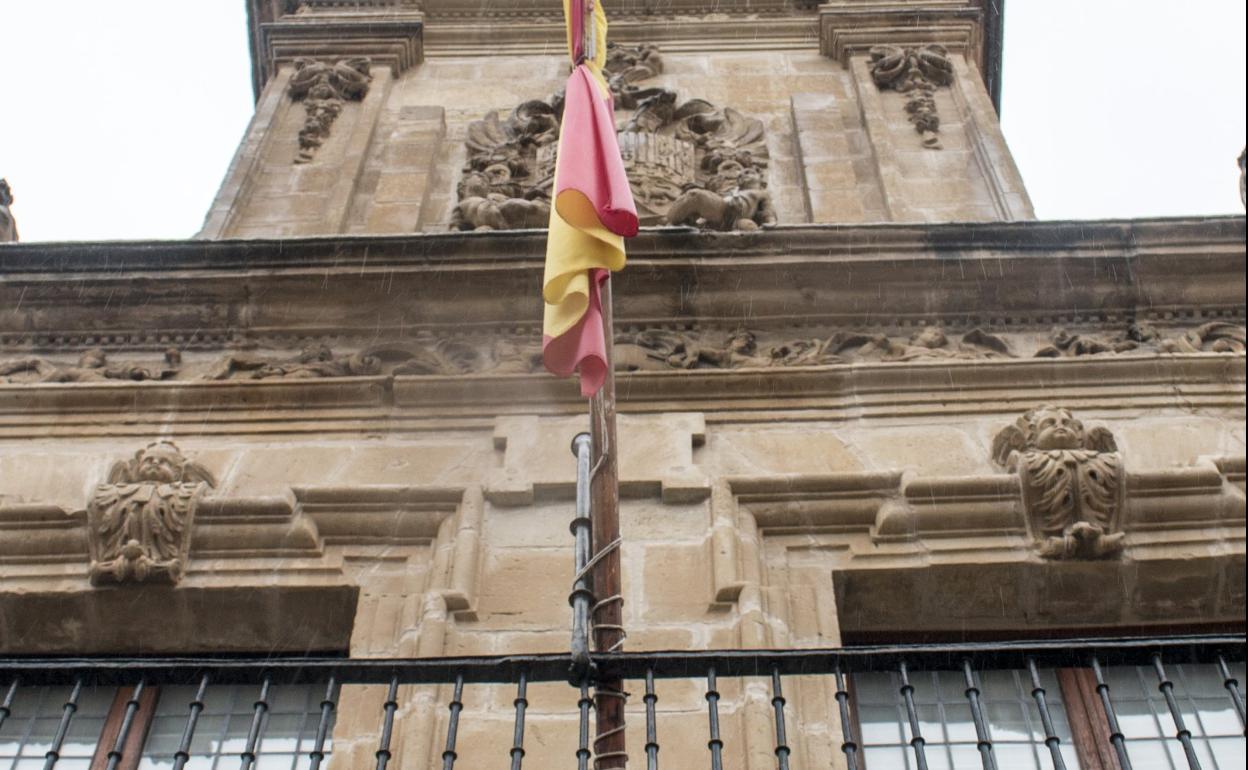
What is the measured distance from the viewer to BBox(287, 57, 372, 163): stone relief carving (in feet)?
28.0

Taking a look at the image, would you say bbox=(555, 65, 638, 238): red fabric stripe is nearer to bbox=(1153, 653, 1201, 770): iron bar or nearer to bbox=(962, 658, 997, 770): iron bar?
bbox=(962, 658, 997, 770): iron bar

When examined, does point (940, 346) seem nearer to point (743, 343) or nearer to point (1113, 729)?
point (743, 343)

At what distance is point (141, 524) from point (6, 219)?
9.30ft

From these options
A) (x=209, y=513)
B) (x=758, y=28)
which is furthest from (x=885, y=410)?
(x=758, y=28)

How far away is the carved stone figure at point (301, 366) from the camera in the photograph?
6215 millimetres

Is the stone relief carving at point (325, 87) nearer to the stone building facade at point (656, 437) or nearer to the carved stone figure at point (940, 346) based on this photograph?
the stone building facade at point (656, 437)

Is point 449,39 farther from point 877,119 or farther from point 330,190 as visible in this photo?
point 877,119

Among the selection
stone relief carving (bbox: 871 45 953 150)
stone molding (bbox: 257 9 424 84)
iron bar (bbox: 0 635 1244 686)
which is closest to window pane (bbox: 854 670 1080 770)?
iron bar (bbox: 0 635 1244 686)

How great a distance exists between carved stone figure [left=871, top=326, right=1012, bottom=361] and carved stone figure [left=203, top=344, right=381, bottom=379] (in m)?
2.19

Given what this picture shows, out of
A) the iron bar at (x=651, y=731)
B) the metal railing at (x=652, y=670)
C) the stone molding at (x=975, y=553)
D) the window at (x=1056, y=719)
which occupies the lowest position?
the iron bar at (x=651, y=731)

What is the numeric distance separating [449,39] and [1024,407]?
17.7ft

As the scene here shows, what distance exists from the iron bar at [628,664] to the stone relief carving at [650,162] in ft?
10.9

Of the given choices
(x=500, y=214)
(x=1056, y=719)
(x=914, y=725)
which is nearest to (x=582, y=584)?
(x=914, y=725)

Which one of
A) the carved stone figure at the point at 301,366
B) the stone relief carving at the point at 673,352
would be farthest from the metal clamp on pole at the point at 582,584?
the carved stone figure at the point at 301,366
